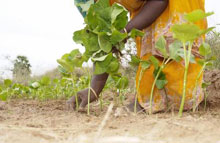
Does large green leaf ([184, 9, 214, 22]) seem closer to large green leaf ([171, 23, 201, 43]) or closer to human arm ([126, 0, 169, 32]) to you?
large green leaf ([171, 23, 201, 43])

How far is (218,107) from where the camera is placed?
1872 mm

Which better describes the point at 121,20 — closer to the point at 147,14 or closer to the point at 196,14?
the point at 147,14

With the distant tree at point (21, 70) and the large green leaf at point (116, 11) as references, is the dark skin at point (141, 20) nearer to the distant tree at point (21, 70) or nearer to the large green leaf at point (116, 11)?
the large green leaf at point (116, 11)

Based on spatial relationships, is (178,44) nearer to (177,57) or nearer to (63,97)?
(177,57)

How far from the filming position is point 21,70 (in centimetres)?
593

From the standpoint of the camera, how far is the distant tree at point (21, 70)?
4.91m

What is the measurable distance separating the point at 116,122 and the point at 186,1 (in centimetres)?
84

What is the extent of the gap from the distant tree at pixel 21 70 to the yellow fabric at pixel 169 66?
134 inches

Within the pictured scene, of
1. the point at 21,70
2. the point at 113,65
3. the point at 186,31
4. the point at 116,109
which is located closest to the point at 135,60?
the point at 113,65

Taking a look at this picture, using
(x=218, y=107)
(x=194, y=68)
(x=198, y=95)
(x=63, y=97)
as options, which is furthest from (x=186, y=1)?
(x=63, y=97)

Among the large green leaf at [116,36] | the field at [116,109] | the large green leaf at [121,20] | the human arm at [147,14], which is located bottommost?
the field at [116,109]

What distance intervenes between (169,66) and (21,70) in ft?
15.7

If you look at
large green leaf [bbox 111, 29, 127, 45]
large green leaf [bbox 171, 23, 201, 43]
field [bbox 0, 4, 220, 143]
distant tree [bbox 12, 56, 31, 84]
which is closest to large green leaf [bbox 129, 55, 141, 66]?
field [bbox 0, 4, 220, 143]

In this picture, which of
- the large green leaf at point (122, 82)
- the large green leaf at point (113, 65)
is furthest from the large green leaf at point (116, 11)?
the large green leaf at point (122, 82)
